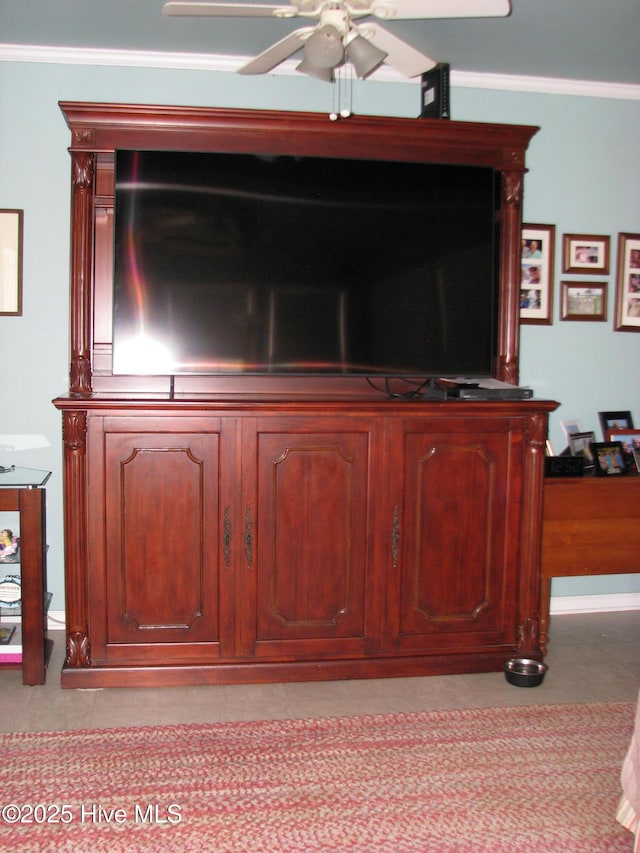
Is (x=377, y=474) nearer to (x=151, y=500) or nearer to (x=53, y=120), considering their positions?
(x=151, y=500)

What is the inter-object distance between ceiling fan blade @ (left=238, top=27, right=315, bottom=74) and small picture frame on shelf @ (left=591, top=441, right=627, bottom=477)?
2.06 m

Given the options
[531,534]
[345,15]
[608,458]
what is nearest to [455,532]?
[531,534]

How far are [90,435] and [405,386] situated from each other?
1.33m

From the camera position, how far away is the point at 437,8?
2014mm

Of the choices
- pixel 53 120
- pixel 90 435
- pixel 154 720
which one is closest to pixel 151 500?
pixel 90 435

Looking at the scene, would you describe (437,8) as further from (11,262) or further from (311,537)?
(11,262)

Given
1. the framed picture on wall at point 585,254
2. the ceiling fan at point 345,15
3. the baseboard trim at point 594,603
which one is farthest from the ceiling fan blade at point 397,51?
the baseboard trim at point 594,603

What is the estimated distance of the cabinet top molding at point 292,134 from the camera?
286cm

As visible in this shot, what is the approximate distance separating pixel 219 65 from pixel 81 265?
106 cm

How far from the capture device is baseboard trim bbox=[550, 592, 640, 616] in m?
3.68

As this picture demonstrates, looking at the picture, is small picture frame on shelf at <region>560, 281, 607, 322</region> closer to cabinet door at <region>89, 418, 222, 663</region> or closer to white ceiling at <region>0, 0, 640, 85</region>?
→ white ceiling at <region>0, 0, 640, 85</region>

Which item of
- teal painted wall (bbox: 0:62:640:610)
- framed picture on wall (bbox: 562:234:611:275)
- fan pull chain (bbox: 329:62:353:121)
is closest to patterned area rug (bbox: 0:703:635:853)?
teal painted wall (bbox: 0:62:640:610)

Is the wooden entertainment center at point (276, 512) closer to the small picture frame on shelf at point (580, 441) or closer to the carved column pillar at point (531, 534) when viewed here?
the carved column pillar at point (531, 534)

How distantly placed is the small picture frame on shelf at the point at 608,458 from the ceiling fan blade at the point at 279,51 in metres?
2.06
